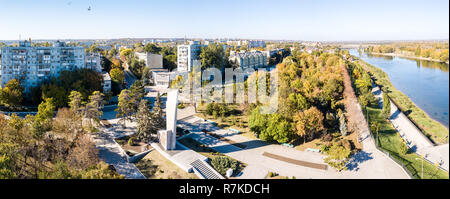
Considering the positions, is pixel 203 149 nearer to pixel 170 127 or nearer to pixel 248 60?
pixel 170 127

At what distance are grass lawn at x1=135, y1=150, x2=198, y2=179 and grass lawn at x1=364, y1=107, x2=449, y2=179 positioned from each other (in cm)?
890

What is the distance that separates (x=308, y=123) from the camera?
42.5ft

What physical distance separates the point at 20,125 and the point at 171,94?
6574 millimetres

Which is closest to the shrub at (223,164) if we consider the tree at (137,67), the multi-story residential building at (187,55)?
the multi-story residential building at (187,55)

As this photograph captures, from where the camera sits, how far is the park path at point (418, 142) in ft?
37.8

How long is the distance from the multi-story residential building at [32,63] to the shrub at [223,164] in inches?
628

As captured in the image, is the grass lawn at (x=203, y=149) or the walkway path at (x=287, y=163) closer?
the walkway path at (x=287, y=163)

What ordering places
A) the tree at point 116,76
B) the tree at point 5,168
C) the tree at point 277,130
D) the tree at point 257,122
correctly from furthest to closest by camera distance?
1. the tree at point 116,76
2. the tree at point 257,122
3. the tree at point 277,130
4. the tree at point 5,168

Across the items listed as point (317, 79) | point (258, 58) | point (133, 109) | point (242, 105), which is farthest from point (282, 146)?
point (258, 58)

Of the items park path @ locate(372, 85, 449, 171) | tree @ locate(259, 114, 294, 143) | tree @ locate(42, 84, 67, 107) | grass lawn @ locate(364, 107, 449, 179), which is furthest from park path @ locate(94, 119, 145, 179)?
park path @ locate(372, 85, 449, 171)

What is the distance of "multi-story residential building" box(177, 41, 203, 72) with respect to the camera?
30.0 metres

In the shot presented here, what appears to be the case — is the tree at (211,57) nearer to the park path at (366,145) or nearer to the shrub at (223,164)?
the park path at (366,145)

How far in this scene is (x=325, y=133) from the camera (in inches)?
520

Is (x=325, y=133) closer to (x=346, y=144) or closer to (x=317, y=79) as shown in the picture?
(x=346, y=144)
